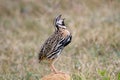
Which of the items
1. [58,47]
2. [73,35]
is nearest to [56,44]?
[58,47]

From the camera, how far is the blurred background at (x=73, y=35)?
8648 mm

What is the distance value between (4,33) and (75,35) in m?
1.91

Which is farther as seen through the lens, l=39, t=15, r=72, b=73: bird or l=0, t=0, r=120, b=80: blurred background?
l=0, t=0, r=120, b=80: blurred background

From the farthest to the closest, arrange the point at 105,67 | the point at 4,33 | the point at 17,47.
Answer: the point at 4,33
the point at 17,47
the point at 105,67

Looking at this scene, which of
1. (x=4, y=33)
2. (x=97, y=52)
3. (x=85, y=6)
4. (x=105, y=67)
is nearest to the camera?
(x=105, y=67)

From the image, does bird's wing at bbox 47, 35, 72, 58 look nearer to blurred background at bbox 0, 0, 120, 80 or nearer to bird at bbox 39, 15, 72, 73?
bird at bbox 39, 15, 72, 73

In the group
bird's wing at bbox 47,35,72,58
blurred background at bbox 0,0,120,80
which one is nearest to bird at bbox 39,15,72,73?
bird's wing at bbox 47,35,72,58

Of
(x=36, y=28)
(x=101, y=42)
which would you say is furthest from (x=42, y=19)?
(x=101, y=42)

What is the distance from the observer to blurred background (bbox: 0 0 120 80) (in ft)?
28.4

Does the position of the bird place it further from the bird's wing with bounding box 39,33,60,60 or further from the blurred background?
the blurred background

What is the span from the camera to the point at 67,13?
43.4 feet

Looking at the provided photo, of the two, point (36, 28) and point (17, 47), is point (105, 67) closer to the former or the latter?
point (17, 47)

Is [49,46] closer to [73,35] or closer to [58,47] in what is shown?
[58,47]

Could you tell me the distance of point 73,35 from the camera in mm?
11078
